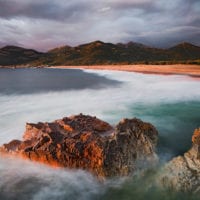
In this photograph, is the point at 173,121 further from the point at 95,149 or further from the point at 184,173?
the point at 95,149

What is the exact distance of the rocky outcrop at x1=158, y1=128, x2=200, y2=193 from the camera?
7.27 metres

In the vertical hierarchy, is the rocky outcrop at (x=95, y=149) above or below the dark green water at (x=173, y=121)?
above

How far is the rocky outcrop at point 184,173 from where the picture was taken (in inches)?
286

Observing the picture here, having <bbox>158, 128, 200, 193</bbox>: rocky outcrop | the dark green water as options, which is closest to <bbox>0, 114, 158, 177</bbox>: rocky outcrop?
<bbox>158, 128, 200, 193</bbox>: rocky outcrop

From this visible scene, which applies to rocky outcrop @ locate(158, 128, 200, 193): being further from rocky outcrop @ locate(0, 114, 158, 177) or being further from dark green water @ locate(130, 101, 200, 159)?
dark green water @ locate(130, 101, 200, 159)

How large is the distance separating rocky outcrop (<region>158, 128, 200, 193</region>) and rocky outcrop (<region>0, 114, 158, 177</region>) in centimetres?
74

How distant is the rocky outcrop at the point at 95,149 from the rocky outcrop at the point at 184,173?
739mm

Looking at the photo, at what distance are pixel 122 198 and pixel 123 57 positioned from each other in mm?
191265

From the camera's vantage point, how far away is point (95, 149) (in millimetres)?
8023

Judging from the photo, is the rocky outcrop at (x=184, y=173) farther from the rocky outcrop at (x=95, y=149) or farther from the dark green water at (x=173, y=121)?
the dark green water at (x=173, y=121)

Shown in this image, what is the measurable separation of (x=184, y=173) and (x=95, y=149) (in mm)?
2700

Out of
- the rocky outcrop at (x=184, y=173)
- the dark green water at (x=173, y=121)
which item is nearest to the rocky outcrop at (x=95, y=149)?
the rocky outcrop at (x=184, y=173)

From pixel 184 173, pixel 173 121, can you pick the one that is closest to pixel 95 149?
pixel 184 173

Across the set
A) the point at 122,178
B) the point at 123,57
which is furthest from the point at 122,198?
the point at 123,57
